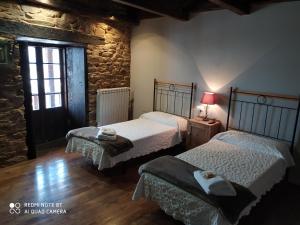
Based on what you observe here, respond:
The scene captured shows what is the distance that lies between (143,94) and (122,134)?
1.63 m

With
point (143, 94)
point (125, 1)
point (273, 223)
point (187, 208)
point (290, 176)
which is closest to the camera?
point (187, 208)

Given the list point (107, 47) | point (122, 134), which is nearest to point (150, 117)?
point (122, 134)

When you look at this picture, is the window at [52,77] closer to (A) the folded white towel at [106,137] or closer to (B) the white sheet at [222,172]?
Result: (A) the folded white towel at [106,137]

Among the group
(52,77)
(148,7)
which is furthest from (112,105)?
(148,7)

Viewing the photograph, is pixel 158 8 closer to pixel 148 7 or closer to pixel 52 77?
pixel 148 7

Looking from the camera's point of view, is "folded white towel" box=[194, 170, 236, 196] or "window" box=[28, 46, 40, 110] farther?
"window" box=[28, 46, 40, 110]

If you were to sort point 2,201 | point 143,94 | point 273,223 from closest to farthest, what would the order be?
point 273,223, point 2,201, point 143,94

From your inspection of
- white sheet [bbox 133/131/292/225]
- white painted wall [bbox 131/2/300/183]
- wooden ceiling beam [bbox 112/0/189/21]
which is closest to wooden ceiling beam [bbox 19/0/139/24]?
white painted wall [bbox 131/2/300/183]

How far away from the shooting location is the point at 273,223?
257cm

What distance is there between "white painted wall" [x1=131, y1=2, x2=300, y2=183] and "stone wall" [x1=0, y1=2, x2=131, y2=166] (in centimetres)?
40

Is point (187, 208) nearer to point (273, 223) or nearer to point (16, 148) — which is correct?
point (273, 223)

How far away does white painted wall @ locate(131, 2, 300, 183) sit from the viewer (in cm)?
329

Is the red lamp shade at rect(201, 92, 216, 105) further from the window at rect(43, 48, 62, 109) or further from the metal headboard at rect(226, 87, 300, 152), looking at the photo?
the window at rect(43, 48, 62, 109)

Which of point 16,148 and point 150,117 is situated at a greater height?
point 150,117
